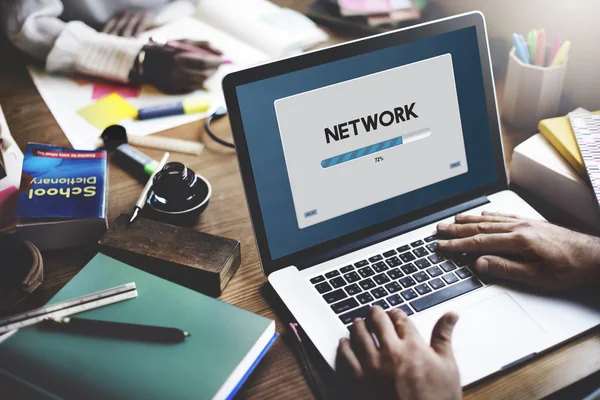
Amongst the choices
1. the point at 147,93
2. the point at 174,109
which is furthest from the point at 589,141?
the point at 147,93

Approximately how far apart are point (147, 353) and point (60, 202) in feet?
1.05

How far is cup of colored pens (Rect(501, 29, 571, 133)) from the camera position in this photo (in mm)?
1057

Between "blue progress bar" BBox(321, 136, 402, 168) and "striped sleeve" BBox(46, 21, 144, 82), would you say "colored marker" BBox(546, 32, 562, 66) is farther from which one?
"striped sleeve" BBox(46, 21, 144, 82)

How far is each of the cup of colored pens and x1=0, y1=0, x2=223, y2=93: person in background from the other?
25.5 inches

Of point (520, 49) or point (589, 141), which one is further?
point (520, 49)

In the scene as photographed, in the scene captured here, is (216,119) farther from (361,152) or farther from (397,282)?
(397,282)

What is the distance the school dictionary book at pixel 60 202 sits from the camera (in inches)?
32.2

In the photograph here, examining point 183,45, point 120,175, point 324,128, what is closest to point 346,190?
point 324,128

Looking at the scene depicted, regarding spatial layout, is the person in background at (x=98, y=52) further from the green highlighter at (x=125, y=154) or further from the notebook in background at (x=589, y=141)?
the notebook in background at (x=589, y=141)

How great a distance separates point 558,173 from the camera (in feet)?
2.98

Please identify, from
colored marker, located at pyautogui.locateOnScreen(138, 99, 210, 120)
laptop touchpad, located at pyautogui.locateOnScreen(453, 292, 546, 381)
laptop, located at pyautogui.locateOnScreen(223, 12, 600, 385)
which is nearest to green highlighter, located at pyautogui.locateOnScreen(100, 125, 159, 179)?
colored marker, located at pyautogui.locateOnScreen(138, 99, 210, 120)

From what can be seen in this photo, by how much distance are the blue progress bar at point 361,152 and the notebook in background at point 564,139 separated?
1.02 ft

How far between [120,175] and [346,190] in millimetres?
446

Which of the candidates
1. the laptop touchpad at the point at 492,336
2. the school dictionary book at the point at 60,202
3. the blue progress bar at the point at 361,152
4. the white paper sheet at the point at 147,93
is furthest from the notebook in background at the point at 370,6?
the laptop touchpad at the point at 492,336
